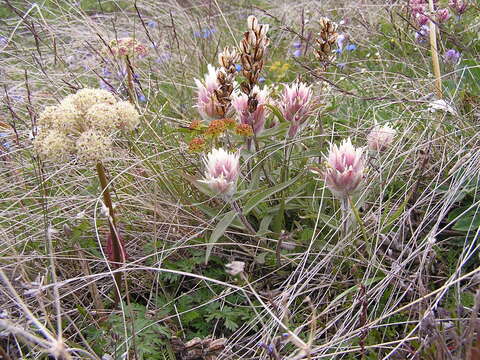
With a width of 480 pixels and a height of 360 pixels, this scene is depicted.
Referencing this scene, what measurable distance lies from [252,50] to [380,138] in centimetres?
58

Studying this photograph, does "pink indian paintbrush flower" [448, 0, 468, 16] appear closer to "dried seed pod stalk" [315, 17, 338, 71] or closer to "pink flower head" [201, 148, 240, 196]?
"dried seed pod stalk" [315, 17, 338, 71]

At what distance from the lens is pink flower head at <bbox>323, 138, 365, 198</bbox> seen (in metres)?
1.46

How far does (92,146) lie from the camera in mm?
1312

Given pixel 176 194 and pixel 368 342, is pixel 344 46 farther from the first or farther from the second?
pixel 368 342

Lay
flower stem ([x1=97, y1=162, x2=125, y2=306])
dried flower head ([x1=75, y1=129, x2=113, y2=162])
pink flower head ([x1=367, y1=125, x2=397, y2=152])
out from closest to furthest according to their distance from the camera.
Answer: dried flower head ([x1=75, y1=129, x2=113, y2=162])
flower stem ([x1=97, y1=162, x2=125, y2=306])
pink flower head ([x1=367, y1=125, x2=397, y2=152])

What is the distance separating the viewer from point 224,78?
1.60 metres

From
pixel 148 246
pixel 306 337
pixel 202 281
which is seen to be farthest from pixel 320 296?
pixel 148 246

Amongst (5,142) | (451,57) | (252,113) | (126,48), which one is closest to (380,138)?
(252,113)

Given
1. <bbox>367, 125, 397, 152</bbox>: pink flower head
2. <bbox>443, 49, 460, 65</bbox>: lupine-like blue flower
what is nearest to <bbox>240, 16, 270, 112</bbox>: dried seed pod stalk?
<bbox>367, 125, 397, 152</bbox>: pink flower head

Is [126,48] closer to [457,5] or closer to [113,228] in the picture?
[113,228]

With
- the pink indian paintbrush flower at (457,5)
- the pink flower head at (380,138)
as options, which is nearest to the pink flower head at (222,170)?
the pink flower head at (380,138)

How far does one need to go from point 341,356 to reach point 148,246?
0.74 metres

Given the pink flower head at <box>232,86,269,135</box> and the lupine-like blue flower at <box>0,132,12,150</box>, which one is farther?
the lupine-like blue flower at <box>0,132,12,150</box>

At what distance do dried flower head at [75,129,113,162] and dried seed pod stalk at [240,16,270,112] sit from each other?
1.64ft
